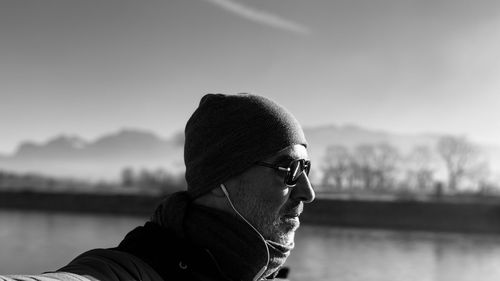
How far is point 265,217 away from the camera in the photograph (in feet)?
3.14

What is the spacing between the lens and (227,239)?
96 cm

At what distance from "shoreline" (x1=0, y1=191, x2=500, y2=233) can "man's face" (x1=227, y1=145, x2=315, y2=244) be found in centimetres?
2575

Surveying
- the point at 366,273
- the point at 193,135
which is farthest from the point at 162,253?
the point at 366,273

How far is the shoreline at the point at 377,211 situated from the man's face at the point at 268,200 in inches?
1014

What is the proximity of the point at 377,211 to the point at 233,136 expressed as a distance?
27.8m

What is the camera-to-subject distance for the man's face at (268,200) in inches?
37.7

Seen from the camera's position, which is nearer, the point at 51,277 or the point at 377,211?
the point at 51,277

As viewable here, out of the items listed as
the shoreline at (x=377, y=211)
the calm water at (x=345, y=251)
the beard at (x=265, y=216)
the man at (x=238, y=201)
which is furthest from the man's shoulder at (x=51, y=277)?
the shoreline at (x=377, y=211)

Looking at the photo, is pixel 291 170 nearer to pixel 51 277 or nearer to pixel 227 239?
pixel 227 239

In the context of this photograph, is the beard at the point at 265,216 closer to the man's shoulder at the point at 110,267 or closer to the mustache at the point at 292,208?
the mustache at the point at 292,208

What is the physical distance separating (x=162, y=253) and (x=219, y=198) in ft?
0.44

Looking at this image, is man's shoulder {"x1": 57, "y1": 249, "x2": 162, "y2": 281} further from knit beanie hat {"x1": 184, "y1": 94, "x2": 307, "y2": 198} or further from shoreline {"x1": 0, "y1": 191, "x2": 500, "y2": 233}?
shoreline {"x1": 0, "y1": 191, "x2": 500, "y2": 233}

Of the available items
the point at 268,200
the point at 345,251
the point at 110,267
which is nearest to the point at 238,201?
the point at 268,200

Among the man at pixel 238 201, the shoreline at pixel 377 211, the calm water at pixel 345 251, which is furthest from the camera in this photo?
the shoreline at pixel 377 211
